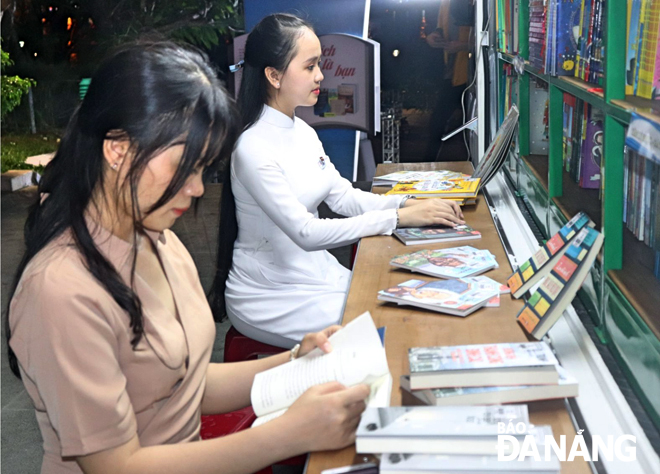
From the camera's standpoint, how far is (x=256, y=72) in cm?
250

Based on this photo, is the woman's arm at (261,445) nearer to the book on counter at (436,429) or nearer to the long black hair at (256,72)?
the book on counter at (436,429)

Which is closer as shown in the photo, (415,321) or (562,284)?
(562,284)

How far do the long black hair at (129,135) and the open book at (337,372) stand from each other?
0.26 metres

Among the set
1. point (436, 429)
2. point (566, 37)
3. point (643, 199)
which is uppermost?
point (566, 37)

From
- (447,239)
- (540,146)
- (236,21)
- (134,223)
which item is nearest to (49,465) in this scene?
(134,223)

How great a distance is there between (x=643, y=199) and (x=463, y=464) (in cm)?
80

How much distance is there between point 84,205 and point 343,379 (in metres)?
0.50

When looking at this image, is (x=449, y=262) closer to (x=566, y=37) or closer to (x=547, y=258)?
(x=547, y=258)

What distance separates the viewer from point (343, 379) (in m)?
1.23

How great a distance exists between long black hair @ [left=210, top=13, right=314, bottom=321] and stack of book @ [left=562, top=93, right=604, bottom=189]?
0.92 meters

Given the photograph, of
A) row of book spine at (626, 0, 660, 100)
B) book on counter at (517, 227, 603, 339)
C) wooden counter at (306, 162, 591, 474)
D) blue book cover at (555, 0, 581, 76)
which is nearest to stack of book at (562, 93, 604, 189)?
blue book cover at (555, 0, 581, 76)

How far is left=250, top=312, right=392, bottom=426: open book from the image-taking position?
3.98 ft

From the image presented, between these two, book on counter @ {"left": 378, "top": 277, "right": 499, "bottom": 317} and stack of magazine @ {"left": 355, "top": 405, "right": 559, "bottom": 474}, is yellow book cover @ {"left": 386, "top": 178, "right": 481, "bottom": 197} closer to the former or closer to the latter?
book on counter @ {"left": 378, "top": 277, "right": 499, "bottom": 317}

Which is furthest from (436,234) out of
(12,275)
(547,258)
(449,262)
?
(12,275)
